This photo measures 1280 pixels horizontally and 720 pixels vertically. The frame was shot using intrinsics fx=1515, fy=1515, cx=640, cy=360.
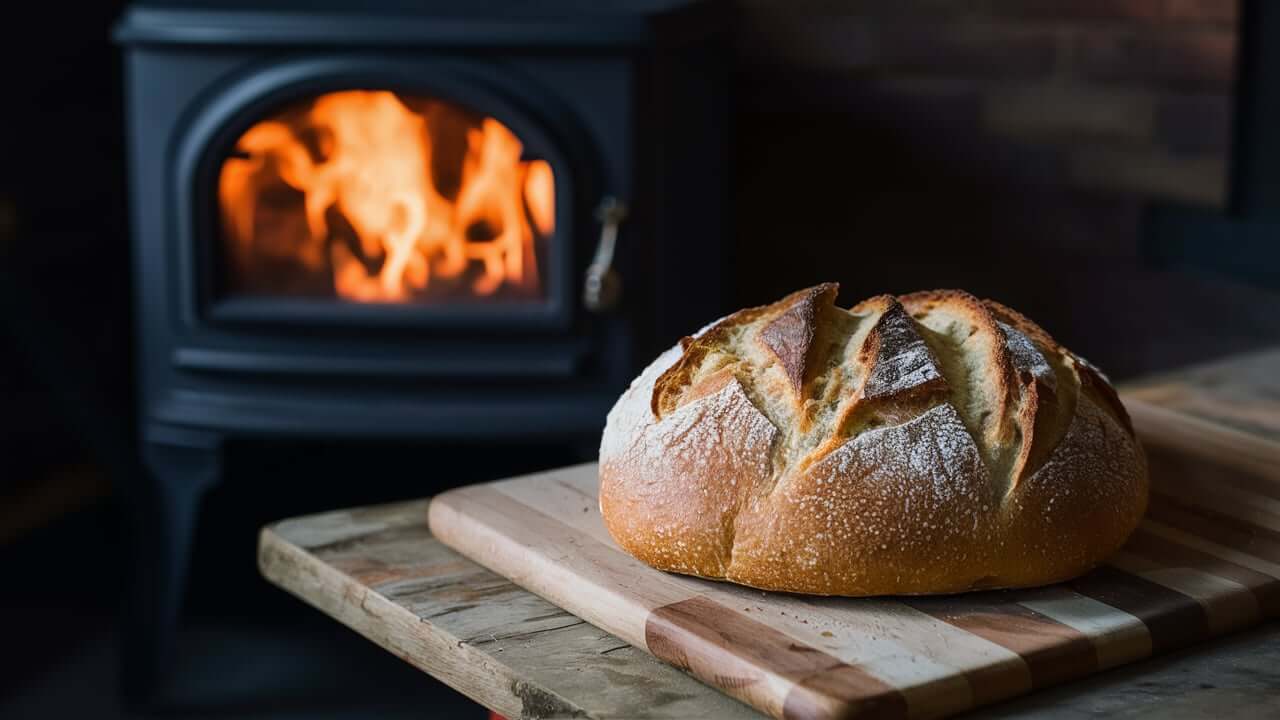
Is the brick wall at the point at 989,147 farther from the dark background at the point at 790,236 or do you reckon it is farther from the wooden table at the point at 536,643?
the wooden table at the point at 536,643

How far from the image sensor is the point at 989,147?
2764 mm

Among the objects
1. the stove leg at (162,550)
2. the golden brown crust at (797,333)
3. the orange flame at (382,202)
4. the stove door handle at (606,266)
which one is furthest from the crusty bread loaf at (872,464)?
the stove leg at (162,550)

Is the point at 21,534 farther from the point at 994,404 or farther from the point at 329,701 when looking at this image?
the point at 994,404

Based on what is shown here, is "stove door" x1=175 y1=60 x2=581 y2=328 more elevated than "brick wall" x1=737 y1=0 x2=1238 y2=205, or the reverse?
"brick wall" x1=737 y1=0 x2=1238 y2=205

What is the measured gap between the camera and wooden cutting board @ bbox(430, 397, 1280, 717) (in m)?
0.96

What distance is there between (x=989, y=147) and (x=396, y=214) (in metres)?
1.12

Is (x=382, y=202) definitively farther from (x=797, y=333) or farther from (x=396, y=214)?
(x=797, y=333)

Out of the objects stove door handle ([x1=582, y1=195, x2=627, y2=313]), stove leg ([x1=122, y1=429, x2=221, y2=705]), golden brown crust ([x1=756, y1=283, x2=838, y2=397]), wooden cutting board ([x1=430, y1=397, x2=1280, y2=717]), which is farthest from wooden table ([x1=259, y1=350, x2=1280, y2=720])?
stove leg ([x1=122, y1=429, x2=221, y2=705])

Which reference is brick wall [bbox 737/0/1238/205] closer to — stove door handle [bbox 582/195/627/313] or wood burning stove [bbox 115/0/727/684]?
wood burning stove [bbox 115/0/727/684]

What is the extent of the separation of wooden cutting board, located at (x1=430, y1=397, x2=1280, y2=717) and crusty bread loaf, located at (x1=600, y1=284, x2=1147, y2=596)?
0.02 m

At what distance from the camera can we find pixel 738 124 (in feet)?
10.3

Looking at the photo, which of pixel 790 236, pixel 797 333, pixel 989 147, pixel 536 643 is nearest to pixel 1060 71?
pixel 989 147

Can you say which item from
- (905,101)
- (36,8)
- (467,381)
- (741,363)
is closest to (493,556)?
(741,363)

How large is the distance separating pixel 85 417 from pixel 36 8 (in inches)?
32.4
